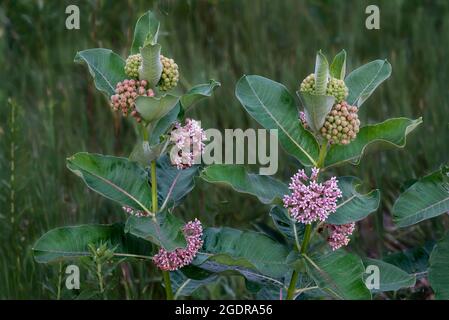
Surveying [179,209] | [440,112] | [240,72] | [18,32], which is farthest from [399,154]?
[18,32]

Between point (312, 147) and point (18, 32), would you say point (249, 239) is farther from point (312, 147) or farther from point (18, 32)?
point (18, 32)

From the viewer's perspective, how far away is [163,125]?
6.10ft

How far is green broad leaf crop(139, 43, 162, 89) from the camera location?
68.2 inches

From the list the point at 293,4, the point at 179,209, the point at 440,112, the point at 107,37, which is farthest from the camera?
the point at 293,4

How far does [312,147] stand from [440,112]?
1449mm

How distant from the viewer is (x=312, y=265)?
72.1 inches

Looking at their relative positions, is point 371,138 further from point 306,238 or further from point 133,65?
point 133,65

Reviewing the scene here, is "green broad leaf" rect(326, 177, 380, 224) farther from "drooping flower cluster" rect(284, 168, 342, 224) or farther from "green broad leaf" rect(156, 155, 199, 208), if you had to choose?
"green broad leaf" rect(156, 155, 199, 208)

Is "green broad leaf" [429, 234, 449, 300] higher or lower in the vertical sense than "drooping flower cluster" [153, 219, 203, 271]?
lower

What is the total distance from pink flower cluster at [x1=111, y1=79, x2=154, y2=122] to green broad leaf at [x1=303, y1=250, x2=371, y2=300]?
1.68ft

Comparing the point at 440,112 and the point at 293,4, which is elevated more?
the point at 293,4

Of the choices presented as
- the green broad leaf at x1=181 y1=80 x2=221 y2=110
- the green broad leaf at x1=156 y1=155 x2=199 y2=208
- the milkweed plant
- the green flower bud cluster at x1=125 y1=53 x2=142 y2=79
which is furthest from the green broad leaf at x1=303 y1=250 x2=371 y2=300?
the green flower bud cluster at x1=125 y1=53 x2=142 y2=79

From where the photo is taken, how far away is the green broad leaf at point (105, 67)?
74.7 inches

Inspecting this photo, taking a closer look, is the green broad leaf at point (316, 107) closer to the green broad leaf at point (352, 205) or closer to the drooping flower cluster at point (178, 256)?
the green broad leaf at point (352, 205)
